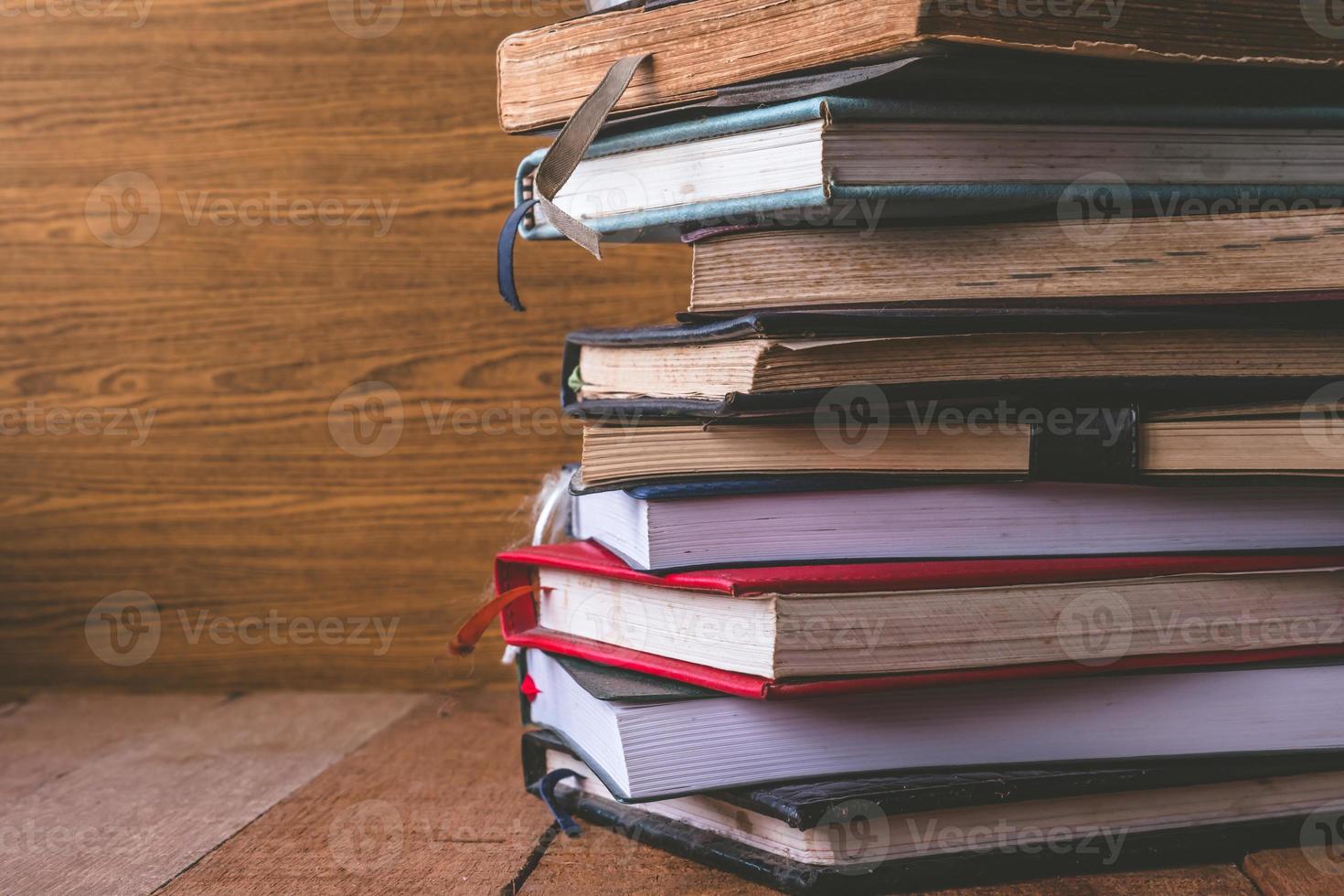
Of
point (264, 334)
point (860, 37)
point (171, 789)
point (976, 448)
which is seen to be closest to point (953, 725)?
point (976, 448)

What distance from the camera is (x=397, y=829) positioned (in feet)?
2.54

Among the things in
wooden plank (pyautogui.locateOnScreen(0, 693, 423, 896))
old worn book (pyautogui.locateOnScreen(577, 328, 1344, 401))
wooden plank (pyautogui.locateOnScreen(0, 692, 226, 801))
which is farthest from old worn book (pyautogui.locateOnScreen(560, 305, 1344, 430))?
wooden plank (pyautogui.locateOnScreen(0, 692, 226, 801))

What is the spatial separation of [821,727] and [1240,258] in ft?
1.16

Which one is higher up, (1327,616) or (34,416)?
(34,416)

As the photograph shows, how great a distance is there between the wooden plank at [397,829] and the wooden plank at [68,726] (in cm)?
23

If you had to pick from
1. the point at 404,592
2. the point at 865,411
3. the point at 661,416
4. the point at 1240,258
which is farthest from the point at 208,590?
the point at 1240,258

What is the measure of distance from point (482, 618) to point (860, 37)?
47 cm

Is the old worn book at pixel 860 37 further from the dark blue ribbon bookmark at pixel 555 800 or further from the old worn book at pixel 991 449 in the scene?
the dark blue ribbon bookmark at pixel 555 800

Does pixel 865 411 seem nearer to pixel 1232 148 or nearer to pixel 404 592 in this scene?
pixel 1232 148

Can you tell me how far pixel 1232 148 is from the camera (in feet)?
2.24

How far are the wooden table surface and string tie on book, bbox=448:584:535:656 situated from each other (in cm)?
11

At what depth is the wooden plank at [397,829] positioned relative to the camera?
68cm

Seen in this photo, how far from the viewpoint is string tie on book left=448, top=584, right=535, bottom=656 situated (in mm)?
837

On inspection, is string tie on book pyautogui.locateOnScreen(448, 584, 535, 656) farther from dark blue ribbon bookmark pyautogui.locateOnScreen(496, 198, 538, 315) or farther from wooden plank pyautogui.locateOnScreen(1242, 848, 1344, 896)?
wooden plank pyautogui.locateOnScreen(1242, 848, 1344, 896)
